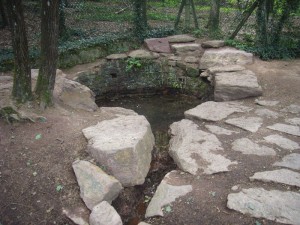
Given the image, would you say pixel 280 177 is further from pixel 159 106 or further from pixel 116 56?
pixel 116 56

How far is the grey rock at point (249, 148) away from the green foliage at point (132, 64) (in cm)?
389

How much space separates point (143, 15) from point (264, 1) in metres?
3.02

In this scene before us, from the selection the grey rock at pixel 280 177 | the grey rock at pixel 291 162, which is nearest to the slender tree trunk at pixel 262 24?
the grey rock at pixel 291 162

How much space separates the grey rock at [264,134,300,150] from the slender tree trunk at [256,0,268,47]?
380 centimetres

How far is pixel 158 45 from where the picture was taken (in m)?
7.64

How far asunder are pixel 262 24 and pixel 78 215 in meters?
6.18

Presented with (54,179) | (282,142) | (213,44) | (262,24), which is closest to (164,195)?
(54,179)

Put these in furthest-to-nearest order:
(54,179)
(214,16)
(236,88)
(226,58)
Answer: (214,16), (226,58), (236,88), (54,179)

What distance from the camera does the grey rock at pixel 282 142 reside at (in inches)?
152

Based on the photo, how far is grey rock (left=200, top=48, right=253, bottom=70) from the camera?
6.77 m

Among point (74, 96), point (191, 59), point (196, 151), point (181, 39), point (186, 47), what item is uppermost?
point (181, 39)

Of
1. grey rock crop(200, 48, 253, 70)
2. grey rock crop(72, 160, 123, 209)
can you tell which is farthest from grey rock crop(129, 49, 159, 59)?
grey rock crop(72, 160, 123, 209)

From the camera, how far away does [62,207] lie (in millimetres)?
3100

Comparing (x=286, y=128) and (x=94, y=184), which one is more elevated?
(x=286, y=128)
